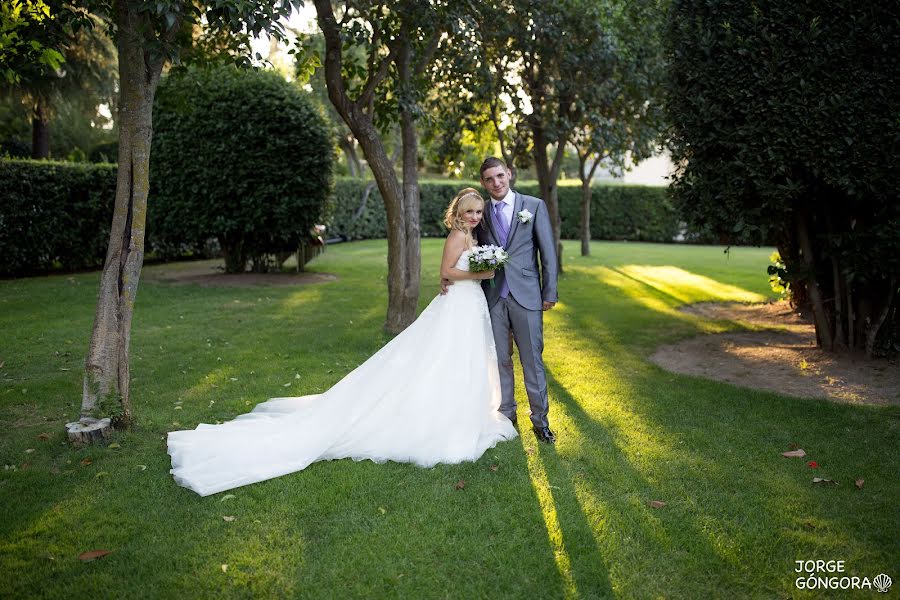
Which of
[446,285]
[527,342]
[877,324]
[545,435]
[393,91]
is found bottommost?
[545,435]

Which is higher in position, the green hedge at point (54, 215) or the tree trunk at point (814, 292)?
the green hedge at point (54, 215)

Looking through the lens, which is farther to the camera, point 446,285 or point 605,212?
point 605,212

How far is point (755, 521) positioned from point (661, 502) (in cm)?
55

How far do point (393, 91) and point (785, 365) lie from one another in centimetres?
578

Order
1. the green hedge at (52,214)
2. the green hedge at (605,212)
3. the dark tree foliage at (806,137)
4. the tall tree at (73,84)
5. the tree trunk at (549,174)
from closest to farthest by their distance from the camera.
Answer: the dark tree foliage at (806,137)
the green hedge at (52,214)
the tree trunk at (549,174)
the tall tree at (73,84)
the green hedge at (605,212)

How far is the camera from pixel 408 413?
17.0ft

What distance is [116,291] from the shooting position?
5.36 m

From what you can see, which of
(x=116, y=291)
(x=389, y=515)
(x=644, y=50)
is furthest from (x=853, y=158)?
(x=644, y=50)

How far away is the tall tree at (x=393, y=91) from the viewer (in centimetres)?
797

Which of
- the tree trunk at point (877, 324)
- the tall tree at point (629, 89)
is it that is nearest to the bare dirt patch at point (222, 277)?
the tall tree at point (629, 89)

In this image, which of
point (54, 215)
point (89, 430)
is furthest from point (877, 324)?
point (54, 215)

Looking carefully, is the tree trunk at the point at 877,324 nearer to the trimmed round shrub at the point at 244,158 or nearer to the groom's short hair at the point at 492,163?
the groom's short hair at the point at 492,163

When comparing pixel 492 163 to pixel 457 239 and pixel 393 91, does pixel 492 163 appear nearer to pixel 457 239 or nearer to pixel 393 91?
pixel 457 239

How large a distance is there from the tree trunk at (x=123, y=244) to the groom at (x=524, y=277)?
2.71 meters
